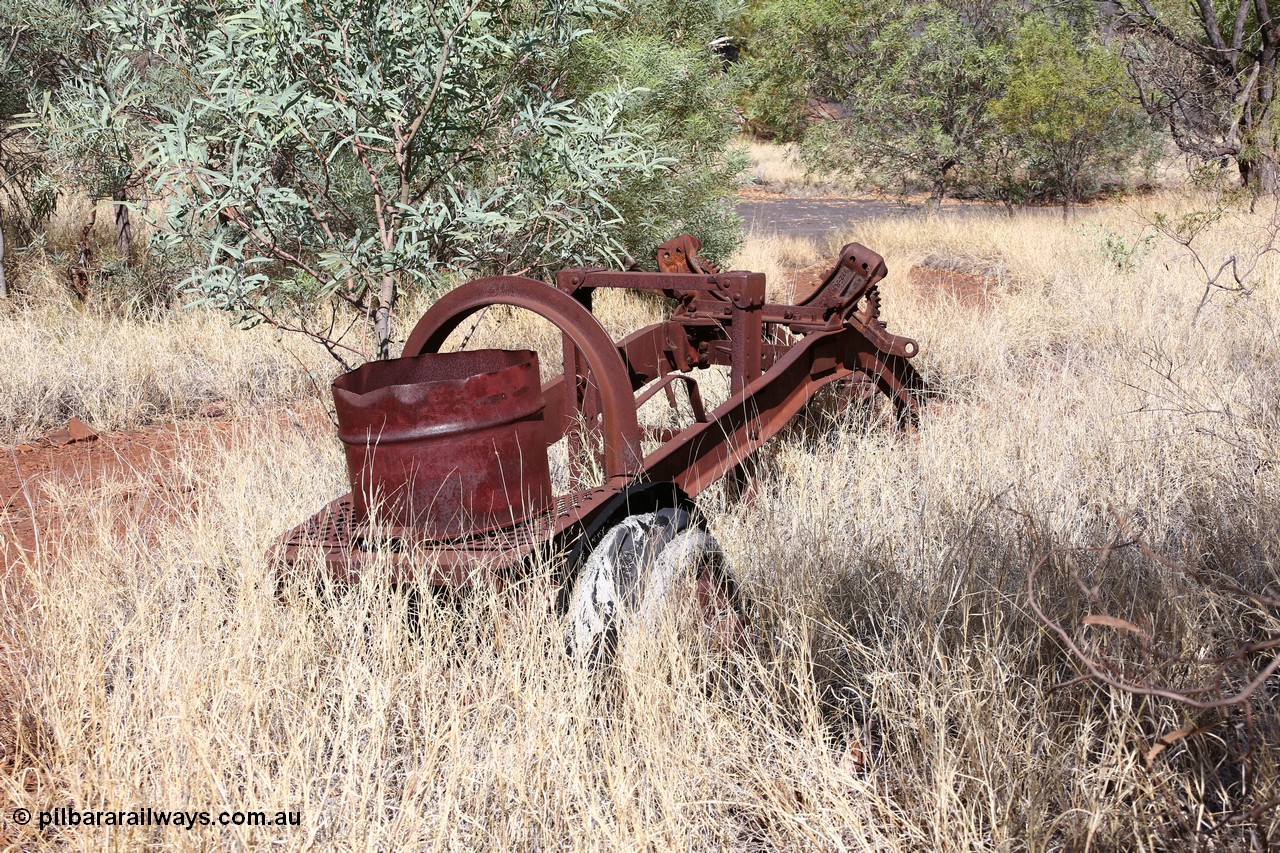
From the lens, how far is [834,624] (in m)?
2.82

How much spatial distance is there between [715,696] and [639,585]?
1.22 feet

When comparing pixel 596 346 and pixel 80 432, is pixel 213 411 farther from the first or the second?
pixel 596 346

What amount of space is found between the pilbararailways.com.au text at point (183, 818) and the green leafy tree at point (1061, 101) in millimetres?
16450

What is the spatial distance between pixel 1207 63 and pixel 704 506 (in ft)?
46.4

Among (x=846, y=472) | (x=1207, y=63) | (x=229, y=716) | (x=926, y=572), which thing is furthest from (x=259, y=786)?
(x=1207, y=63)

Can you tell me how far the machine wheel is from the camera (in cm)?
275

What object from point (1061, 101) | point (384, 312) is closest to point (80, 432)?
Answer: point (384, 312)

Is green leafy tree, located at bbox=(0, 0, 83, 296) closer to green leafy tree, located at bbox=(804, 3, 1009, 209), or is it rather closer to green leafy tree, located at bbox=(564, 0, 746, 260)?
green leafy tree, located at bbox=(564, 0, 746, 260)

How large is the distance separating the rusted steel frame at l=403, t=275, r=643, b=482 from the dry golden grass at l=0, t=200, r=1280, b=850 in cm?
60

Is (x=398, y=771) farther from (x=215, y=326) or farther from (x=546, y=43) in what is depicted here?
(x=215, y=326)

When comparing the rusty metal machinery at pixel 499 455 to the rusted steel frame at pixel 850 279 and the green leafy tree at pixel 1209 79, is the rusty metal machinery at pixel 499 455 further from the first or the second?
the green leafy tree at pixel 1209 79

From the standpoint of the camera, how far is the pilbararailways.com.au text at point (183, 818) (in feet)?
6.91

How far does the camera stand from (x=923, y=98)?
17.9 meters

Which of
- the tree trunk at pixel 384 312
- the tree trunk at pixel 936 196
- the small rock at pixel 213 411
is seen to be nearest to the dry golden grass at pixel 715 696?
the tree trunk at pixel 384 312
